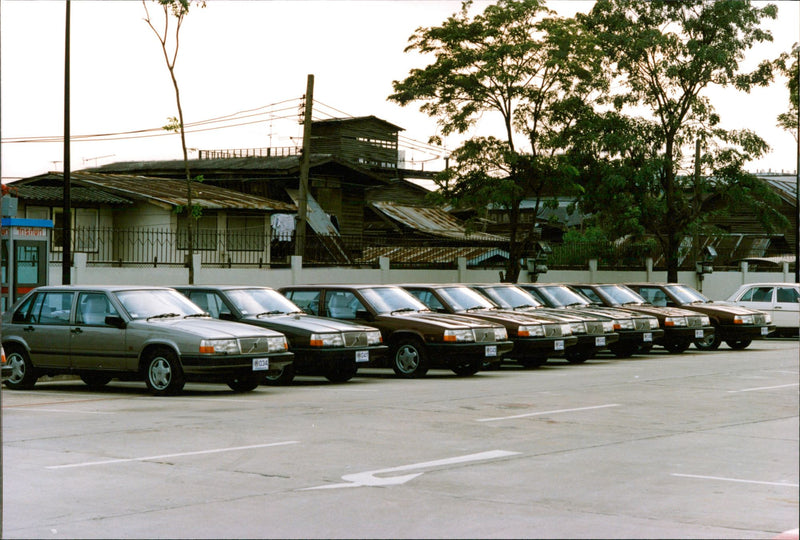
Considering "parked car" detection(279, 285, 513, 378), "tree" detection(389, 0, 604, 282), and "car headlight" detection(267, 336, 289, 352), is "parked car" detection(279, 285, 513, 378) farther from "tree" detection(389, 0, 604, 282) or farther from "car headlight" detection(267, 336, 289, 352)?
"tree" detection(389, 0, 604, 282)

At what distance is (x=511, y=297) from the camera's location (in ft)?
76.3

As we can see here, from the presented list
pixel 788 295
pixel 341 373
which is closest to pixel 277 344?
pixel 341 373

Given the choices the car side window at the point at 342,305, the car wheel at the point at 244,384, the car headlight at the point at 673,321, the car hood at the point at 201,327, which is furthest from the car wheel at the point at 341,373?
the car headlight at the point at 673,321

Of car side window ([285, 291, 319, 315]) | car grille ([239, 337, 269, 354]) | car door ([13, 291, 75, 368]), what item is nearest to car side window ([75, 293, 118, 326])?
car door ([13, 291, 75, 368])

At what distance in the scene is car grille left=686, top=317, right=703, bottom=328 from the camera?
2527 cm

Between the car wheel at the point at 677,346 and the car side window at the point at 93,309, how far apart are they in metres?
14.2

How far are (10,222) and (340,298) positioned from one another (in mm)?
6206

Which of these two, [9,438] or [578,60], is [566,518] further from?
[578,60]

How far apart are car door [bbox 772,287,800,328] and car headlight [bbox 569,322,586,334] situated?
11.8m

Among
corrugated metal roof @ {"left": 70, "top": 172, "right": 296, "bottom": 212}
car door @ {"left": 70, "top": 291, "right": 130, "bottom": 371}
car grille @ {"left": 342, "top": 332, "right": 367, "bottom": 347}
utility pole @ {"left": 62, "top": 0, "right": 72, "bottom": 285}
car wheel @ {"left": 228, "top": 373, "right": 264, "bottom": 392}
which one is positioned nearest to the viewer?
car door @ {"left": 70, "top": 291, "right": 130, "bottom": 371}

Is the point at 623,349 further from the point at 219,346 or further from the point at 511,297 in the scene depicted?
the point at 219,346

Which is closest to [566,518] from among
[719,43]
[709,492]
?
[709,492]

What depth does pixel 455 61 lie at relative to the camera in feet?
104

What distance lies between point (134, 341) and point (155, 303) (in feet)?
3.02
